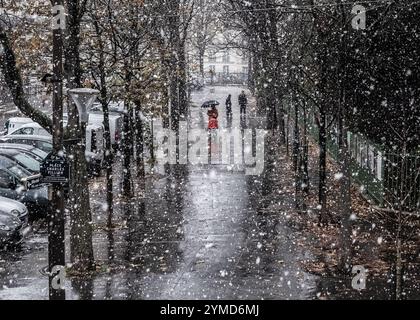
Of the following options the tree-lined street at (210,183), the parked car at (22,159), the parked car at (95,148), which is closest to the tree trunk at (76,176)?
the tree-lined street at (210,183)

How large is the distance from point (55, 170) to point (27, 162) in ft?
30.9

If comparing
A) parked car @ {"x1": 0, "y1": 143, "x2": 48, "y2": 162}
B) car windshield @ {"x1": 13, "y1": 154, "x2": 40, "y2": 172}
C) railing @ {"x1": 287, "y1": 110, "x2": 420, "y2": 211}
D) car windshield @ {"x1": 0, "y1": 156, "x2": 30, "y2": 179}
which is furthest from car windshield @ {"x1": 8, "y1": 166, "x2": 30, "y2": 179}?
railing @ {"x1": 287, "y1": 110, "x2": 420, "y2": 211}

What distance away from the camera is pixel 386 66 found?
16953 mm

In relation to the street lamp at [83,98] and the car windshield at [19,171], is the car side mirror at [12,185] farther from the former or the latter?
the street lamp at [83,98]

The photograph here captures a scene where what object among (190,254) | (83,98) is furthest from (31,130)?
(83,98)

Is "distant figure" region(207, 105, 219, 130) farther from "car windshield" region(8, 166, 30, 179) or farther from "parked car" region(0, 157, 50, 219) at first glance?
"parked car" region(0, 157, 50, 219)

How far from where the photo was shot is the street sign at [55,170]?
32.2ft

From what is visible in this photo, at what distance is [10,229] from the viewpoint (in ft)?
45.2

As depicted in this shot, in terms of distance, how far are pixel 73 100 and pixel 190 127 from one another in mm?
23746

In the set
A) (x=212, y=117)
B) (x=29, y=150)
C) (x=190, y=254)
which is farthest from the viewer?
(x=212, y=117)

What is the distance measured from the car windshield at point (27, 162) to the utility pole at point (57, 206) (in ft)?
28.3

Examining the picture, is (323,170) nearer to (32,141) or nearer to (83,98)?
(83,98)

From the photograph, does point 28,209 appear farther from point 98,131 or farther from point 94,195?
point 98,131

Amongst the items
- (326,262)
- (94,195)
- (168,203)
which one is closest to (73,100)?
(326,262)
